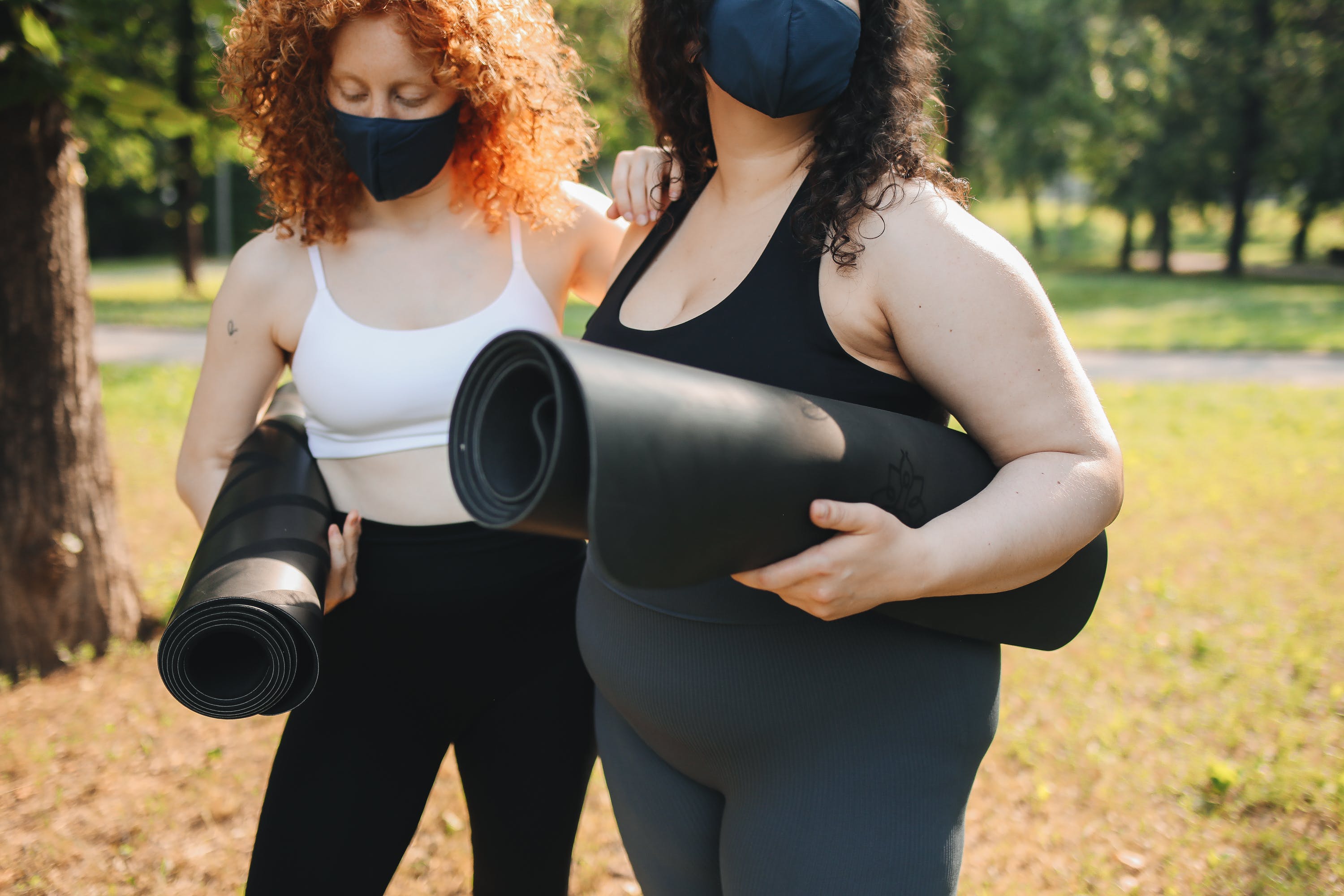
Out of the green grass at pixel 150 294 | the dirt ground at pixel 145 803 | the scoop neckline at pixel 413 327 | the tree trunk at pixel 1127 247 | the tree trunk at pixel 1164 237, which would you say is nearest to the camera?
the scoop neckline at pixel 413 327

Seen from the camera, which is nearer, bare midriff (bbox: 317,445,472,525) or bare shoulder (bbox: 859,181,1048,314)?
bare shoulder (bbox: 859,181,1048,314)

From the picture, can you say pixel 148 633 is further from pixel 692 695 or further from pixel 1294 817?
pixel 1294 817

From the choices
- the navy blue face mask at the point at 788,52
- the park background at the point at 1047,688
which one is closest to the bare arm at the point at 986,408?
the navy blue face mask at the point at 788,52

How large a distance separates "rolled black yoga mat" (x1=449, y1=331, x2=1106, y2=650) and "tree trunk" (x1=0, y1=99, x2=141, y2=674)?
347 cm

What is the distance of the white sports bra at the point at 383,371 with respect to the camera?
1850 millimetres

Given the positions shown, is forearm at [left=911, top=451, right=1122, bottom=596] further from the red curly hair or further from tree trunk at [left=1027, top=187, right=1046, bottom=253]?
tree trunk at [left=1027, top=187, right=1046, bottom=253]

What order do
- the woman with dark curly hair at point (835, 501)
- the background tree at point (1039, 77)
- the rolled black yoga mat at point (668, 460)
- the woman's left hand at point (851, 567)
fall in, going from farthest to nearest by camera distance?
the background tree at point (1039, 77) < the woman with dark curly hair at point (835, 501) < the woman's left hand at point (851, 567) < the rolled black yoga mat at point (668, 460)

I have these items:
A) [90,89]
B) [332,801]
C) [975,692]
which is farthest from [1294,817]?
[90,89]

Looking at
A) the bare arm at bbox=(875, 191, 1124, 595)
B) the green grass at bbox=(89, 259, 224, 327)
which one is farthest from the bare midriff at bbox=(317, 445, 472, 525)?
the green grass at bbox=(89, 259, 224, 327)

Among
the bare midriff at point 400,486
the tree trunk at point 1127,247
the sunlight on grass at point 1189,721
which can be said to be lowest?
the tree trunk at point 1127,247

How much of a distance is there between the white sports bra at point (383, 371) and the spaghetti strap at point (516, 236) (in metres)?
0.12

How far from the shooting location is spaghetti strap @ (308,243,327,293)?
193 centimetres

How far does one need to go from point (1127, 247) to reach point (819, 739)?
32.4 meters

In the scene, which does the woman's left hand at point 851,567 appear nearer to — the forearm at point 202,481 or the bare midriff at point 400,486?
the bare midriff at point 400,486
